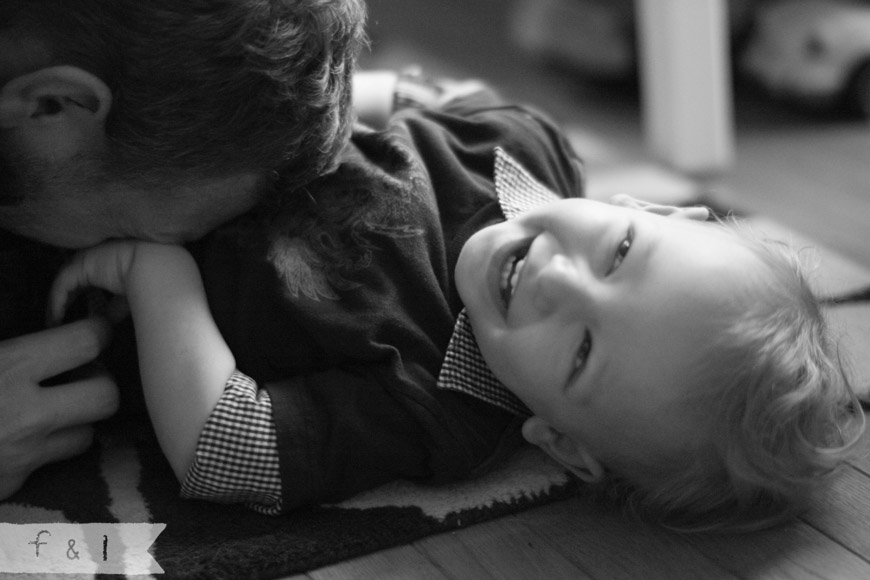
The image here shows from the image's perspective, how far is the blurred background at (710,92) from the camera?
1.89 metres

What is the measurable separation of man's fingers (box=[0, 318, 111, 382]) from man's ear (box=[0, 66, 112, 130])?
0.23 metres

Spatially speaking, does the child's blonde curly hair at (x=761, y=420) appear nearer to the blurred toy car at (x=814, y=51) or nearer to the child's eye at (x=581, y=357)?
the child's eye at (x=581, y=357)

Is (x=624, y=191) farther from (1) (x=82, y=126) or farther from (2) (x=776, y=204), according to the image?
(1) (x=82, y=126)

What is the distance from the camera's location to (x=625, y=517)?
3.38 ft

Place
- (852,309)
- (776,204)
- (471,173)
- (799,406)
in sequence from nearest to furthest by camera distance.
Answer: (799,406) < (471,173) < (852,309) < (776,204)

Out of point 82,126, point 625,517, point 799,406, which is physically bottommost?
point 625,517

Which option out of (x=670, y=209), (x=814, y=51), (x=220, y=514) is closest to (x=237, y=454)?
(x=220, y=514)

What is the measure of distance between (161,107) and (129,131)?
0.04m

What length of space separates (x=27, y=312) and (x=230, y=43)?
40cm

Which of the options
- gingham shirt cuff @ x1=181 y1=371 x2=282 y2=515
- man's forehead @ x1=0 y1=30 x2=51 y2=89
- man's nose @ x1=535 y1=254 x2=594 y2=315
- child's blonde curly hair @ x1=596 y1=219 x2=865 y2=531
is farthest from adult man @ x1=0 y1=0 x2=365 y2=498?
child's blonde curly hair @ x1=596 y1=219 x2=865 y2=531

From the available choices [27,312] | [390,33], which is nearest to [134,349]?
[27,312]

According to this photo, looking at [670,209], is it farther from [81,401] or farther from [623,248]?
[81,401]

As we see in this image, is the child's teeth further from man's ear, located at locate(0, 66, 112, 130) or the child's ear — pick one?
man's ear, located at locate(0, 66, 112, 130)

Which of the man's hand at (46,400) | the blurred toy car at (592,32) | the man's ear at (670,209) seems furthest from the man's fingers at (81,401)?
the blurred toy car at (592,32)
